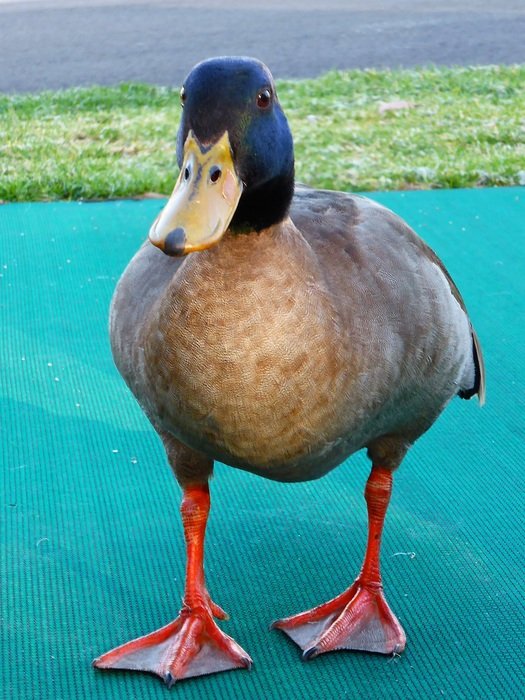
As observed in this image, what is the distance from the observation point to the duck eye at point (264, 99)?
6.00ft

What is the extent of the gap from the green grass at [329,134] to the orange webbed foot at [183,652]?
3.66 metres

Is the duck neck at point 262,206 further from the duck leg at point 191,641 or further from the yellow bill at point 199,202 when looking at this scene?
the duck leg at point 191,641

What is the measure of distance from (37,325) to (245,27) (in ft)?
25.4

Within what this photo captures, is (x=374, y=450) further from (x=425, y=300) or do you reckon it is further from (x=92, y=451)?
(x=92, y=451)

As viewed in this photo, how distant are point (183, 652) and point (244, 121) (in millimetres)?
1232

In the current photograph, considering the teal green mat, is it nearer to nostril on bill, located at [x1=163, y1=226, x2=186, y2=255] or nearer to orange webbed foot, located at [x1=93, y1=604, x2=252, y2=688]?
orange webbed foot, located at [x1=93, y1=604, x2=252, y2=688]

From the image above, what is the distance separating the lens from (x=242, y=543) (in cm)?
285

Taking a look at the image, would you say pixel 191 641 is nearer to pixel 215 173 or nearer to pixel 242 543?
pixel 242 543

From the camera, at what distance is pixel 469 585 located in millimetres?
2670

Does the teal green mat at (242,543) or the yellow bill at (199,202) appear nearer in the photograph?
the yellow bill at (199,202)

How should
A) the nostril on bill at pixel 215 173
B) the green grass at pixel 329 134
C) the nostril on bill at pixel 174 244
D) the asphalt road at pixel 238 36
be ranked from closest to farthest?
the nostril on bill at pixel 174 244 < the nostril on bill at pixel 215 173 < the green grass at pixel 329 134 < the asphalt road at pixel 238 36

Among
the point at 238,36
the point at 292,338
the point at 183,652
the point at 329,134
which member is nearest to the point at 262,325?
the point at 292,338

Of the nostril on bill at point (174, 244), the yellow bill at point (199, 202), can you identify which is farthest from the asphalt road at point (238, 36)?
the nostril on bill at point (174, 244)

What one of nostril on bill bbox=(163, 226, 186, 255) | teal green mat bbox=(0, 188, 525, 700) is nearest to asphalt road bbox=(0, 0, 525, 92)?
teal green mat bbox=(0, 188, 525, 700)
